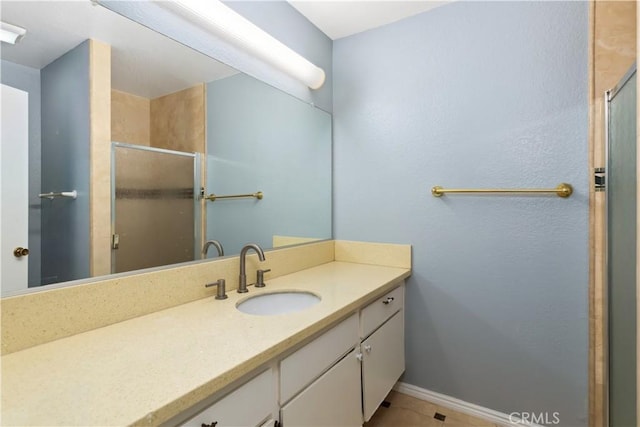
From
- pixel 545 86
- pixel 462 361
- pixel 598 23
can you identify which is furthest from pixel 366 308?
pixel 598 23

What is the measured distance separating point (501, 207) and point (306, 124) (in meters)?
1.16

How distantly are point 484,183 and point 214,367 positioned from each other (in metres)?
1.48

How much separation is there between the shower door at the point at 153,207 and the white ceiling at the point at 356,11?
1.11 meters

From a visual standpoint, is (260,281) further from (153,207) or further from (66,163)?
(66,163)

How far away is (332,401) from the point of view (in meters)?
1.12

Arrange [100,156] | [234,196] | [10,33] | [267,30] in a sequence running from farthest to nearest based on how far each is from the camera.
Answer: [267,30]
[234,196]
[100,156]
[10,33]

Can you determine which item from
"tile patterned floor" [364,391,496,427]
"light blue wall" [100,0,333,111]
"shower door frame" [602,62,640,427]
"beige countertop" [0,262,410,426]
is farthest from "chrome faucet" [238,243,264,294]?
"shower door frame" [602,62,640,427]

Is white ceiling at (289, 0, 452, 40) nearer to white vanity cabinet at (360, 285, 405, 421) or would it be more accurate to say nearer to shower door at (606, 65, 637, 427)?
shower door at (606, 65, 637, 427)

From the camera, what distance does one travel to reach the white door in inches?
31.1

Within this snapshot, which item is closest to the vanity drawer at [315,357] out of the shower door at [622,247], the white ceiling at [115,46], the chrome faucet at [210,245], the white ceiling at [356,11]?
the chrome faucet at [210,245]

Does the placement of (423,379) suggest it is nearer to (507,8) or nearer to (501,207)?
(501,207)

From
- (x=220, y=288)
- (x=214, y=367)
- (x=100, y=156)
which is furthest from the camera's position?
(x=220, y=288)

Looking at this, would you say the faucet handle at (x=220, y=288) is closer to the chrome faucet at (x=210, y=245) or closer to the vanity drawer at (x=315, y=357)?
the chrome faucet at (x=210, y=245)

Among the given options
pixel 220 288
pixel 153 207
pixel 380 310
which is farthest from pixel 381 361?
pixel 153 207
